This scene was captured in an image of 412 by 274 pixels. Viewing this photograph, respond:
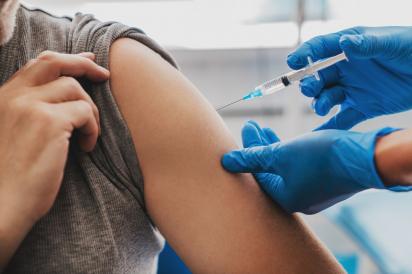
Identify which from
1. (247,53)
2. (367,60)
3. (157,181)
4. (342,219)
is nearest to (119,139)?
(157,181)

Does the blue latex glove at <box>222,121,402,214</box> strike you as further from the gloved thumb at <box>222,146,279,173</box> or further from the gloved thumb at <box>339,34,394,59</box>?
the gloved thumb at <box>339,34,394,59</box>

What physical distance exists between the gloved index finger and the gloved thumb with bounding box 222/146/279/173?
0.72 feet

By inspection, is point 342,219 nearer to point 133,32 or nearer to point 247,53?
point 247,53

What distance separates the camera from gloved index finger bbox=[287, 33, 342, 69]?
1.10 m

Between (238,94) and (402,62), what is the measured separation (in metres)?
1.75

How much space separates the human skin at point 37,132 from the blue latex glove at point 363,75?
0.51 meters

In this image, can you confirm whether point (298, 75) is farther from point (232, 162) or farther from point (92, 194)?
point (92, 194)

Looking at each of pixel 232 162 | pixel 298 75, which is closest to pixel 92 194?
pixel 232 162

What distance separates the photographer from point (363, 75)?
1.15 meters

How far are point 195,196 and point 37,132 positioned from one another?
0.31 metres

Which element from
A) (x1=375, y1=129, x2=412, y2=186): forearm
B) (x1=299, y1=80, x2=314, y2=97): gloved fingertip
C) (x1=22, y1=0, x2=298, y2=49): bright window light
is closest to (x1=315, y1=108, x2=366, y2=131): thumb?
(x1=299, y1=80, x2=314, y2=97): gloved fingertip

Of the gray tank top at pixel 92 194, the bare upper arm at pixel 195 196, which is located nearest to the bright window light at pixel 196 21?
the gray tank top at pixel 92 194

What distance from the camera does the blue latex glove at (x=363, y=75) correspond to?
104 cm

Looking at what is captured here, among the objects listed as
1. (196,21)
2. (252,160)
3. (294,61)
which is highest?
(294,61)
